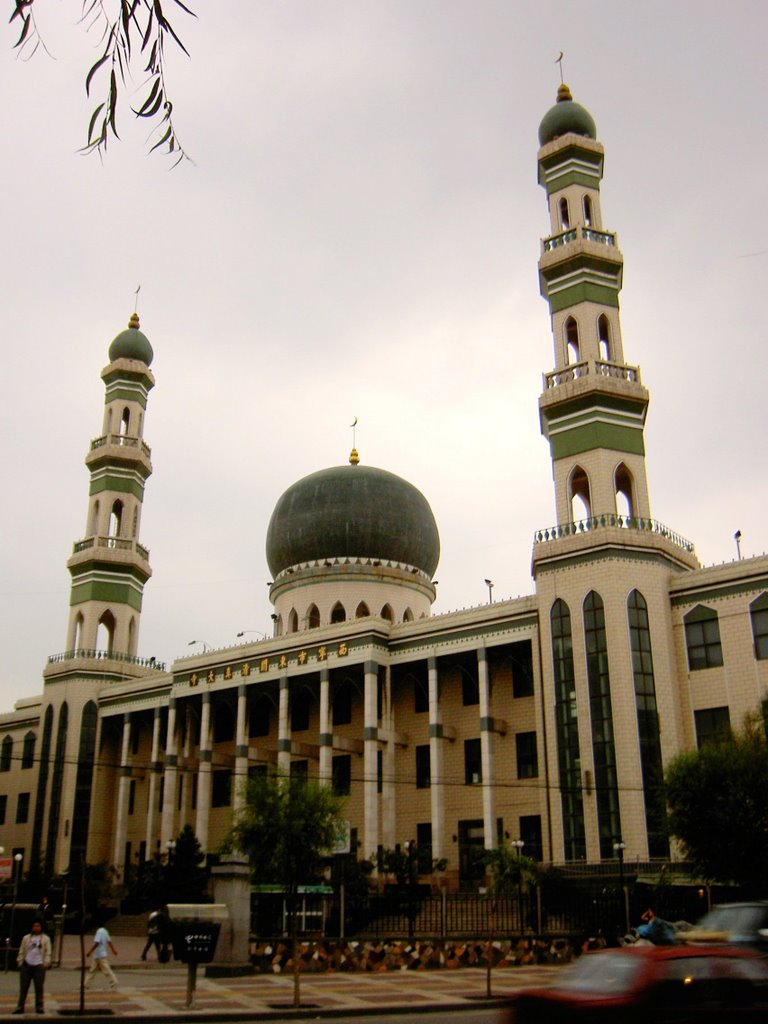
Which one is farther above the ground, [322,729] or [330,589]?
[330,589]

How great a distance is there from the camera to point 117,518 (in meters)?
58.2

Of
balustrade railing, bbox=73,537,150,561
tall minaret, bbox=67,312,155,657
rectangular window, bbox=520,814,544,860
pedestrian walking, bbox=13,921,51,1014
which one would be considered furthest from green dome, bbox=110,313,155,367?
pedestrian walking, bbox=13,921,51,1014

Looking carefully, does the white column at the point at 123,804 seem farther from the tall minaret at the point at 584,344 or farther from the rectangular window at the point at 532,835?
the tall minaret at the point at 584,344

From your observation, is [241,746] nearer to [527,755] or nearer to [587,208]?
[527,755]

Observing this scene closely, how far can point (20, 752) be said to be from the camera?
193ft

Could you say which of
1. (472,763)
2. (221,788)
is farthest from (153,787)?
(472,763)

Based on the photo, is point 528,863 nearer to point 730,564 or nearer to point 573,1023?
point 730,564

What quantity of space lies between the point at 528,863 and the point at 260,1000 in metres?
17.1

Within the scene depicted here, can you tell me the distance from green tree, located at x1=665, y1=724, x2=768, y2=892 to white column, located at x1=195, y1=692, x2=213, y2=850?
25494 mm

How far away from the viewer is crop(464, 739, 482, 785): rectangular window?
42.8m

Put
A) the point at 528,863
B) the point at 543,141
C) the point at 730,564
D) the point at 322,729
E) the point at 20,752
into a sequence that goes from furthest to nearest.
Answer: the point at 20,752, the point at 543,141, the point at 322,729, the point at 730,564, the point at 528,863

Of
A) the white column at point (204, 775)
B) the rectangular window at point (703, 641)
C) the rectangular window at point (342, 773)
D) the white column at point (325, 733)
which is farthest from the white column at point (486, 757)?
the white column at point (204, 775)

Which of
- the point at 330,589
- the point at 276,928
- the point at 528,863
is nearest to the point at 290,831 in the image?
the point at 276,928

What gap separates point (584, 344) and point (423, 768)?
19402 mm
